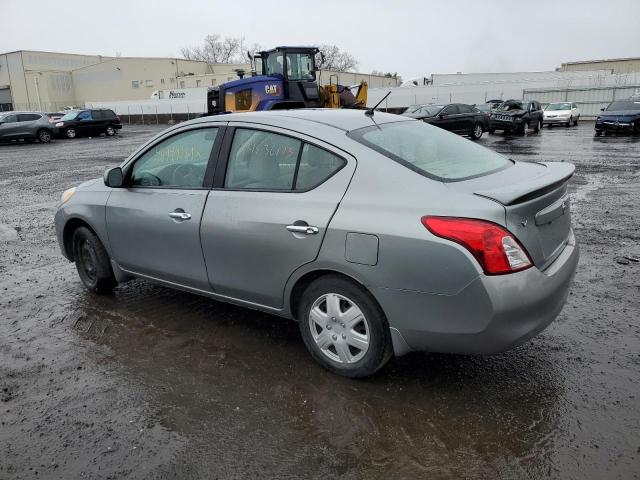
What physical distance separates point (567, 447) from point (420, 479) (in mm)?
806

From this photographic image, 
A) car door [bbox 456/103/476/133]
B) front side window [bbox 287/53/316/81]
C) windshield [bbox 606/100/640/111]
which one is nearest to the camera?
front side window [bbox 287/53/316/81]

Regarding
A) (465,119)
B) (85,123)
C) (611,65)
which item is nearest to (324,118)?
(465,119)

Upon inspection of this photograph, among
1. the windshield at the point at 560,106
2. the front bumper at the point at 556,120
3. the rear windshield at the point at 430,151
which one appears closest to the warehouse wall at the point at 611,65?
the windshield at the point at 560,106

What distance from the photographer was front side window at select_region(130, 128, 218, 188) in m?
4.05

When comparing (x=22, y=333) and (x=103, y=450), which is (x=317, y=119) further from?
(x=22, y=333)

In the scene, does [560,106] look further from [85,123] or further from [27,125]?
[27,125]

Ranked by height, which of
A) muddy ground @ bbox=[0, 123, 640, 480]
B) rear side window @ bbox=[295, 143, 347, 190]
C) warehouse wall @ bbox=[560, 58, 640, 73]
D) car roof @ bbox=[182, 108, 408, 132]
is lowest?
muddy ground @ bbox=[0, 123, 640, 480]

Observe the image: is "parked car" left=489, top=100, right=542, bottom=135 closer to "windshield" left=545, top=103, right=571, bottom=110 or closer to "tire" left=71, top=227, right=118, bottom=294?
"windshield" left=545, top=103, right=571, bottom=110

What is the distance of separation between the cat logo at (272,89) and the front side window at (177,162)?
14.5 metres

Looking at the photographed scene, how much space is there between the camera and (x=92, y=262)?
197 inches

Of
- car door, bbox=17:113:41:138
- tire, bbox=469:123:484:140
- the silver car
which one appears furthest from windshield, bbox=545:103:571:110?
the silver car

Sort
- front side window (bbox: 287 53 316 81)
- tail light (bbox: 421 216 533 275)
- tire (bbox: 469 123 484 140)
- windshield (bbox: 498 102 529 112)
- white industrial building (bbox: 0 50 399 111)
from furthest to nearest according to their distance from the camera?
white industrial building (bbox: 0 50 399 111) < windshield (bbox: 498 102 529 112) < tire (bbox: 469 123 484 140) < front side window (bbox: 287 53 316 81) < tail light (bbox: 421 216 533 275)

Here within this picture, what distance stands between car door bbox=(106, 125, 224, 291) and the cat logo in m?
14.5

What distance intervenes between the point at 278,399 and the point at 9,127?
Answer: 29.6m
